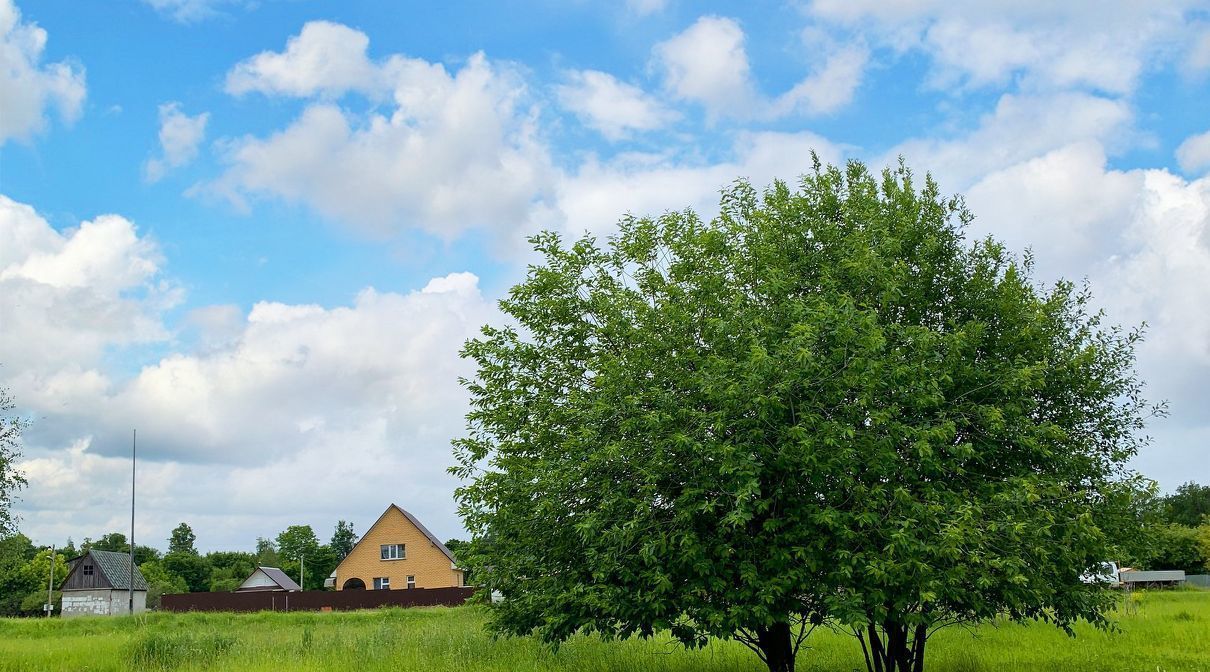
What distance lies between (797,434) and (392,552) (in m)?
59.0

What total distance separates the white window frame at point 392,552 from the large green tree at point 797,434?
51218 millimetres

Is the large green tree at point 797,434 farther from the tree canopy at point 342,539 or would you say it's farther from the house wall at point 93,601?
the tree canopy at point 342,539

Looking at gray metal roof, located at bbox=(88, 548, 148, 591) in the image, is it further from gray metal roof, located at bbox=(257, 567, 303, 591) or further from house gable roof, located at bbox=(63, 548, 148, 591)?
gray metal roof, located at bbox=(257, 567, 303, 591)

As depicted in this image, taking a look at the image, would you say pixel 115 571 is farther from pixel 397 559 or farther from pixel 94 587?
pixel 397 559

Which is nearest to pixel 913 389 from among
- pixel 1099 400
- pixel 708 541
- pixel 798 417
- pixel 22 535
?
pixel 798 417

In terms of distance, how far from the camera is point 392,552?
221ft

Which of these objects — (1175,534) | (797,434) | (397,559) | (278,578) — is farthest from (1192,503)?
(797,434)

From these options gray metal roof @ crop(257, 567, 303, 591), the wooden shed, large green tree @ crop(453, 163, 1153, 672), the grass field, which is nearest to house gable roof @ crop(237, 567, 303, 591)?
gray metal roof @ crop(257, 567, 303, 591)

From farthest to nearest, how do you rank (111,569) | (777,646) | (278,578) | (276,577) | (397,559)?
(278,578)
(276,577)
(111,569)
(397,559)
(777,646)

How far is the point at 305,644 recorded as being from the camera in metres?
22.7

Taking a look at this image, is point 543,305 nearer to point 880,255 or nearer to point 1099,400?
point 880,255

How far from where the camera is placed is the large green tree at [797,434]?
1418cm

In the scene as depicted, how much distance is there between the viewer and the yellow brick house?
66.6m

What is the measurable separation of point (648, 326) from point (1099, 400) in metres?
9.44
